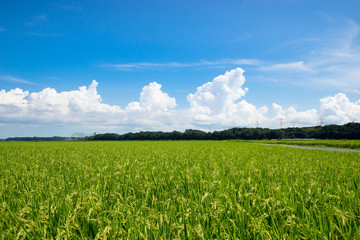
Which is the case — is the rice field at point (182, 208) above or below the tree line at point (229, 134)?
above

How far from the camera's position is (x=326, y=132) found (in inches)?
4818

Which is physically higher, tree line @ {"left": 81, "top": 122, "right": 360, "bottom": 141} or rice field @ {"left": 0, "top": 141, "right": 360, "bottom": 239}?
rice field @ {"left": 0, "top": 141, "right": 360, "bottom": 239}

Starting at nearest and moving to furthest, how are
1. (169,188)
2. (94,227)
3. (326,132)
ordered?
(94,227) < (169,188) < (326,132)

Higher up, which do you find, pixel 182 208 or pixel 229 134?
pixel 182 208

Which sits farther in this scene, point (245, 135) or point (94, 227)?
point (245, 135)

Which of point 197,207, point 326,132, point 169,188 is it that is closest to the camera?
point 197,207

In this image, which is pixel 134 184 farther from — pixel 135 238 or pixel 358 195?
pixel 358 195

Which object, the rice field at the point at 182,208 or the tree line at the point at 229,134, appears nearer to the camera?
the rice field at the point at 182,208

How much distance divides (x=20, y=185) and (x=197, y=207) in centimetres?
555

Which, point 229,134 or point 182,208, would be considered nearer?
point 182,208

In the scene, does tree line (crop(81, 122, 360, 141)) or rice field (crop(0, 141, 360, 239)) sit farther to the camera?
tree line (crop(81, 122, 360, 141))

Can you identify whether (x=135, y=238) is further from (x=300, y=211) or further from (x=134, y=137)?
(x=134, y=137)

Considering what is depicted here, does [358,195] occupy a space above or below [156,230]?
below

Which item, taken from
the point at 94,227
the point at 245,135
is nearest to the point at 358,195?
the point at 94,227
